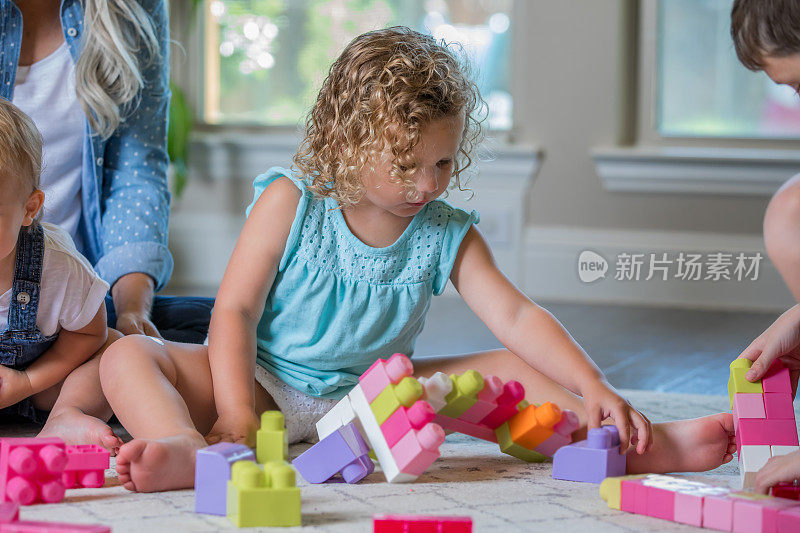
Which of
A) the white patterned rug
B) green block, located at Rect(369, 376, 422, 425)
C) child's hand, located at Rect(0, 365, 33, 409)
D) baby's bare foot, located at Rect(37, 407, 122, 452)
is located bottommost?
the white patterned rug

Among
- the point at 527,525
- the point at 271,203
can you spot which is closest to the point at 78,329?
the point at 271,203

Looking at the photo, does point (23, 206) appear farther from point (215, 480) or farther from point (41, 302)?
point (215, 480)

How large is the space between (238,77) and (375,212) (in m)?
2.00

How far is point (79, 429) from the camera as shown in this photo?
3.28 ft

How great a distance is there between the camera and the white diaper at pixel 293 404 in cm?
111

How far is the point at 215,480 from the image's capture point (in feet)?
2.66

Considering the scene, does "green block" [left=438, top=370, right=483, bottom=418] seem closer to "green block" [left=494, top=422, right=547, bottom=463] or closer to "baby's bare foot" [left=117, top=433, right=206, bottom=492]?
"green block" [left=494, top=422, right=547, bottom=463]

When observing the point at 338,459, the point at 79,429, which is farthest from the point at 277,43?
the point at 338,459

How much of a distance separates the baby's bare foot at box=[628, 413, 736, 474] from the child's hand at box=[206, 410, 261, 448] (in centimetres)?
41

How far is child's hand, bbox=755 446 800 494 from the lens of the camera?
2.74ft

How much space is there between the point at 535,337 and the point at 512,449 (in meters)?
0.13

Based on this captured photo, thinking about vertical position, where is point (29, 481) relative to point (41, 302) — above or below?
below

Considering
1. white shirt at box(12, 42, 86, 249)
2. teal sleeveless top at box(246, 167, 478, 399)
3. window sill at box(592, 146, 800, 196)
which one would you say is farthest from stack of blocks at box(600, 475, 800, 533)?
window sill at box(592, 146, 800, 196)

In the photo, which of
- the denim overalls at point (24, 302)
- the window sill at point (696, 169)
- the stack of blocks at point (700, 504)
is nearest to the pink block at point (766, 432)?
the stack of blocks at point (700, 504)
